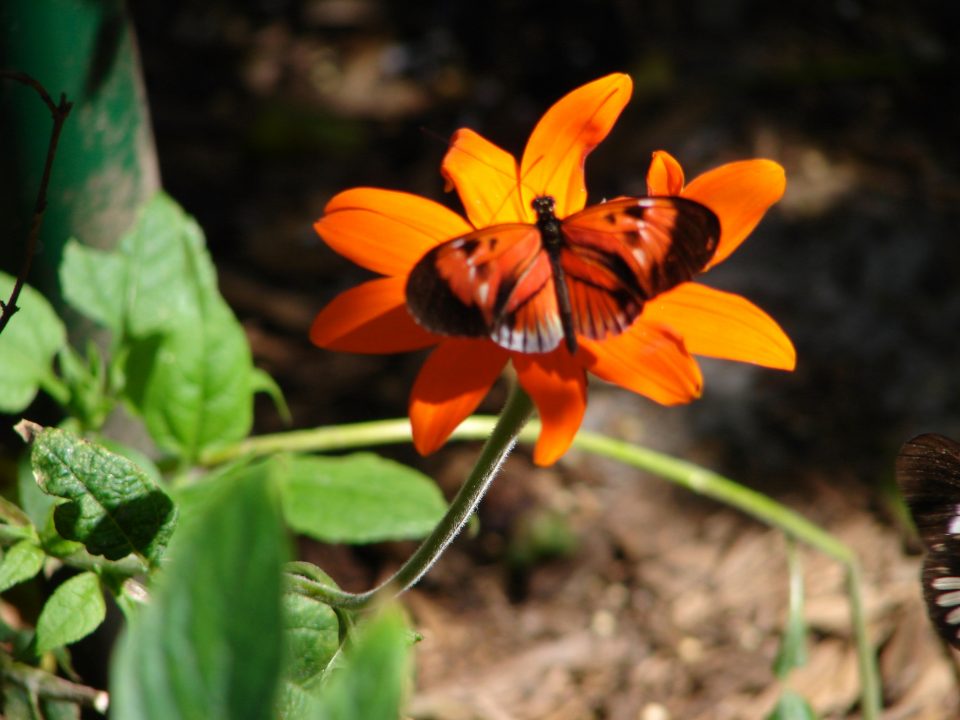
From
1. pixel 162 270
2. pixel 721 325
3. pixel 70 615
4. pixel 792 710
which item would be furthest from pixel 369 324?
pixel 792 710

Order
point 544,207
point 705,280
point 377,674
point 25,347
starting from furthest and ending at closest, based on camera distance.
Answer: point 705,280 < point 25,347 < point 544,207 < point 377,674

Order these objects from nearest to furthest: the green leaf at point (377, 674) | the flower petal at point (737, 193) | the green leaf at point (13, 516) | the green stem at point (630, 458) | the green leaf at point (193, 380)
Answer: the green leaf at point (377, 674), the flower petal at point (737, 193), the green leaf at point (13, 516), the green leaf at point (193, 380), the green stem at point (630, 458)

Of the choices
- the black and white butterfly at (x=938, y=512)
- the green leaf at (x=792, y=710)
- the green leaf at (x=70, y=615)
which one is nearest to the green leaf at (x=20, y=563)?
the green leaf at (x=70, y=615)

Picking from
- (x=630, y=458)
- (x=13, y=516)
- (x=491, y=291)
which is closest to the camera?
(x=491, y=291)

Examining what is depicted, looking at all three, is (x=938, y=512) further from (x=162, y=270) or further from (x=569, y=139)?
(x=162, y=270)

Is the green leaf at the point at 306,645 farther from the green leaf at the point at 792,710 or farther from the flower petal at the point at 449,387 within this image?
the green leaf at the point at 792,710

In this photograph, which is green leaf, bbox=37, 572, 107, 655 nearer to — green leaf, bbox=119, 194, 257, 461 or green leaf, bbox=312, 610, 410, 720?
green leaf, bbox=119, 194, 257, 461
